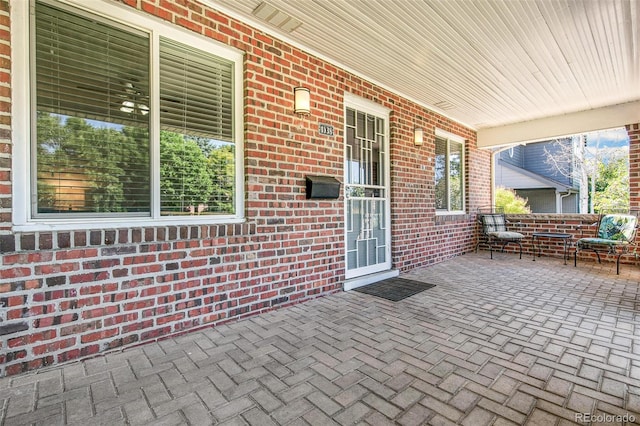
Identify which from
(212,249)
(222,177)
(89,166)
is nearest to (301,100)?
(222,177)

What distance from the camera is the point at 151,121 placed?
2.41 metres

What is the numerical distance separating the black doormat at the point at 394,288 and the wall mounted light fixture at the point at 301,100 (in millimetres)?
2236

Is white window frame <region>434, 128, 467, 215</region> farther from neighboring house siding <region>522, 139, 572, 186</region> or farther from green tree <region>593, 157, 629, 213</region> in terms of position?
neighboring house siding <region>522, 139, 572, 186</region>

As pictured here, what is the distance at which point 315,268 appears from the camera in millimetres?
3457

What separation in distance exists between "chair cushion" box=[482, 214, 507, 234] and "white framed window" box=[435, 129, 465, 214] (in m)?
0.49

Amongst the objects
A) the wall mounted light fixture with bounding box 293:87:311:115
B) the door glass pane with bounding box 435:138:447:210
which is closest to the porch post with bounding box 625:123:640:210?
the door glass pane with bounding box 435:138:447:210

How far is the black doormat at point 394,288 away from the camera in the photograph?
3.51 metres

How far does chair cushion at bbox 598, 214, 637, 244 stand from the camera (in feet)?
15.7

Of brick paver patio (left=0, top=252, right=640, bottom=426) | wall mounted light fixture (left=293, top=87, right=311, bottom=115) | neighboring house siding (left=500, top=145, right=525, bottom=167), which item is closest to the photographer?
brick paver patio (left=0, top=252, right=640, bottom=426)

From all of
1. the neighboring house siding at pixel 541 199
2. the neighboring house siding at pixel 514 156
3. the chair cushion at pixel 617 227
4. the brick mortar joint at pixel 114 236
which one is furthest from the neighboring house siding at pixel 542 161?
the brick mortar joint at pixel 114 236

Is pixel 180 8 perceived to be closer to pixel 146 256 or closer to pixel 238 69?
pixel 238 69

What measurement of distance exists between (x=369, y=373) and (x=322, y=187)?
2.03 meters

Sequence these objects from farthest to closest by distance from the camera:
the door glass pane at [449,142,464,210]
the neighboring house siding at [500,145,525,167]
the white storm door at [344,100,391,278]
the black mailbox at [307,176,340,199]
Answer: the neighboring house siding at [500,145,525,167]
the door glass pane at [449,142,464,210]
the white storm door at [344,100,391,278]
the black mailbox at [307,176,340,199]

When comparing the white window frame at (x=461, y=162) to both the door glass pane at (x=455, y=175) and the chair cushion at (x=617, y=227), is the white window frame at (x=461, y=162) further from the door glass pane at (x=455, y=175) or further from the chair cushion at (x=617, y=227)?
the chair cushion at (x=617, y=227)
